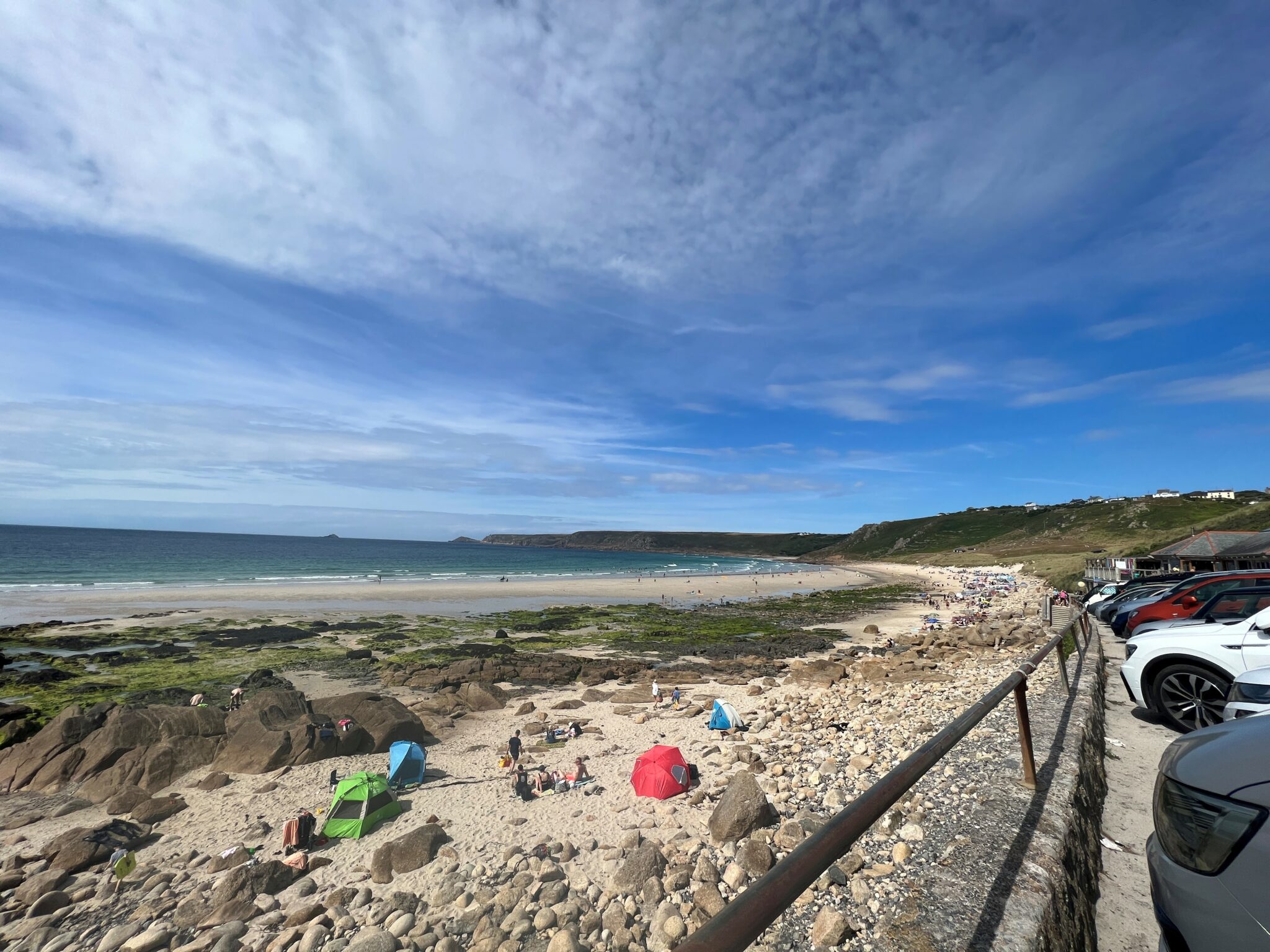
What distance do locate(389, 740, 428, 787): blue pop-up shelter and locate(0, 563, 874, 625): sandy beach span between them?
97.4ft

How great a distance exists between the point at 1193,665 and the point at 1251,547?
106 feet

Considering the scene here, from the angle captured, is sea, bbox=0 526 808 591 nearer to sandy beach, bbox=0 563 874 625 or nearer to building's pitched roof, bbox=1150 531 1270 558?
sandy beach, bbox=0 563 874 625

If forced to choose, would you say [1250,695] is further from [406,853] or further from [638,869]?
[406,853]

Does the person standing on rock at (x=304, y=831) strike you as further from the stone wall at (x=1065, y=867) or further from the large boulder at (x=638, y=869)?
the stone wall at (x=1065, y=867)

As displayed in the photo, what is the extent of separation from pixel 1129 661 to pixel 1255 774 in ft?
23.8

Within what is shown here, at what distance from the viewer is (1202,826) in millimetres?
2260

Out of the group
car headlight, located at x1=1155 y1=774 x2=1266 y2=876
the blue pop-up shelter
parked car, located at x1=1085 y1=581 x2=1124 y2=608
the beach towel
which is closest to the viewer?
car headlight, located at x1=1155 y1=774 x2=1266 y2=876

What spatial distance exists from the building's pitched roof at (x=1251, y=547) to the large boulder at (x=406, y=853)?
37.3 metres

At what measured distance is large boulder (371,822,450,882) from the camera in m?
7.03

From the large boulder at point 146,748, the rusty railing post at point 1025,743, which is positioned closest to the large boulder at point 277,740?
the large boulder at point 146,748

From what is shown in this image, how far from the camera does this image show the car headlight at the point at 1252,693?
4.40m

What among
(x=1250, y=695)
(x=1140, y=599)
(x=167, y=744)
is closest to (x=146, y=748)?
(x=167, y=744)

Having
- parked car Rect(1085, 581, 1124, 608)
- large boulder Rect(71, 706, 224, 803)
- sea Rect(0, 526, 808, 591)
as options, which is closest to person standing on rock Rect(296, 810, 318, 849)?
large boulder Rect(71, 706, 224, 803)

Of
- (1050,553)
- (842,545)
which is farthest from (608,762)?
(842,545)
